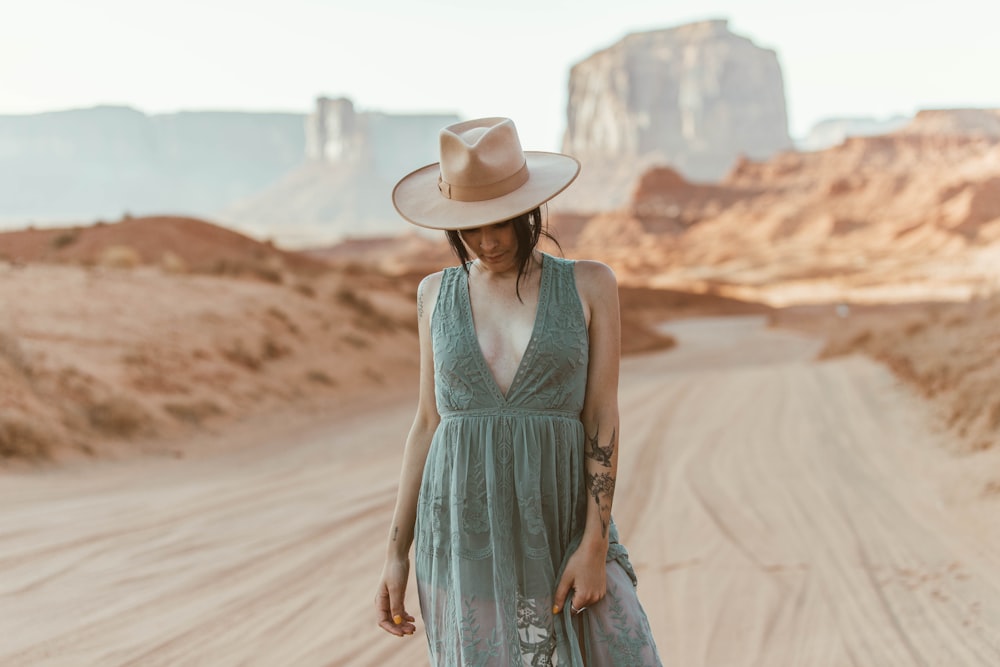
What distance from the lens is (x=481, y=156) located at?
212cm

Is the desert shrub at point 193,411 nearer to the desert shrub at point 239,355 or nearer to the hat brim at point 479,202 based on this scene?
the desert shrub at point 239,355

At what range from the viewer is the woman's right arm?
228cm

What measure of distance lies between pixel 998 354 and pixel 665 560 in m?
5.76

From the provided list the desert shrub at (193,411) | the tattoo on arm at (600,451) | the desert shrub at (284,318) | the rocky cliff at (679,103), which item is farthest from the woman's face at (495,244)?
the rocky cliff at (679,103)

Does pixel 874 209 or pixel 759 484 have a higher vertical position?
pixel 759 484

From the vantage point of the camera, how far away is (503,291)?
2.19 m

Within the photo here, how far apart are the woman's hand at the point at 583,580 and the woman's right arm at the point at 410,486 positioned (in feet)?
1.37

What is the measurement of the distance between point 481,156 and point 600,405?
60 cm

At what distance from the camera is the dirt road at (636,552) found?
3.98 meters

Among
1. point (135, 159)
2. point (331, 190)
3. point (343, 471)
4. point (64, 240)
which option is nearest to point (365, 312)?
point (343, 471)

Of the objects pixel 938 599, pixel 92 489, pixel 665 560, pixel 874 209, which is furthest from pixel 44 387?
pixel 874 209

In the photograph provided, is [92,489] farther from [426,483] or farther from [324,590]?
[426,483]

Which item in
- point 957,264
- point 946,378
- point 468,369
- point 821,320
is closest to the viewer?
point 468,369

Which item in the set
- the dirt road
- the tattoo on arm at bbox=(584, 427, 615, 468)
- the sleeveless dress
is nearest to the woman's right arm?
the sleeveless dress
